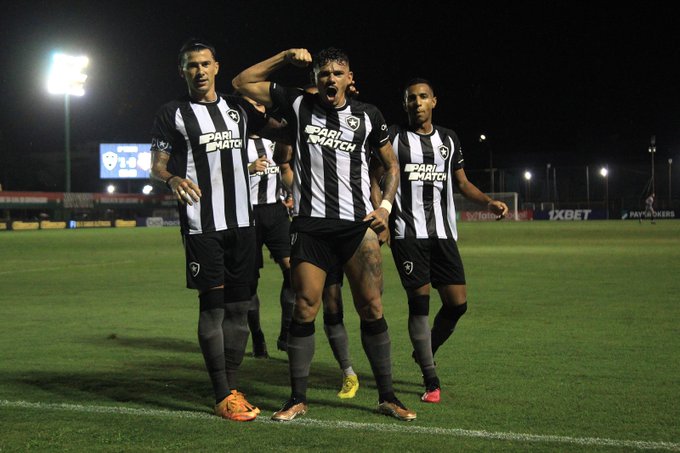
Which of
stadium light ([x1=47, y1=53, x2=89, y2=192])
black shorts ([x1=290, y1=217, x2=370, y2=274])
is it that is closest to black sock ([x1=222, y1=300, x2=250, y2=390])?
black shorts ([x1=290, y1=217, x2=370, y2=274])

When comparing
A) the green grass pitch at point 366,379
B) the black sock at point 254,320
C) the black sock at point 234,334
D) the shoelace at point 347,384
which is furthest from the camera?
the black sock at point 254,320

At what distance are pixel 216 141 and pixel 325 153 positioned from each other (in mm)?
769

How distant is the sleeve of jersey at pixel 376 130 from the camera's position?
587cm

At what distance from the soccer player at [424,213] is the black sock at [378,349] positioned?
2.48 feet

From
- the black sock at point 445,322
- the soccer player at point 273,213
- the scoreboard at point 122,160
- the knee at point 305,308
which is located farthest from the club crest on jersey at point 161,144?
the scoreboard at point 122,160

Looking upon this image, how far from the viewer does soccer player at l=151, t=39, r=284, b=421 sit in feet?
18.9

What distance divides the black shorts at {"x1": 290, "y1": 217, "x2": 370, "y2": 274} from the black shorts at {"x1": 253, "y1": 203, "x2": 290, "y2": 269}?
2.87 meters

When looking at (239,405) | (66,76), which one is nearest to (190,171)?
(239,405)

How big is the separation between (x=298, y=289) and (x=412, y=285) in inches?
48.8

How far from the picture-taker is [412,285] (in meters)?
6.62

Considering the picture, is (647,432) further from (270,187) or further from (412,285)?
(270,187)

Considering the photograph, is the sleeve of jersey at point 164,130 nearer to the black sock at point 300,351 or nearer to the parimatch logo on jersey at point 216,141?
the parimatch logo on jersey at point 216,141

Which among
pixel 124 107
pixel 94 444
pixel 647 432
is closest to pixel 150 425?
pixel 94 444

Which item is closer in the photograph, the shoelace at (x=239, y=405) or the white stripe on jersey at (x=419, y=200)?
the shoelace at (x=239, y=405)
